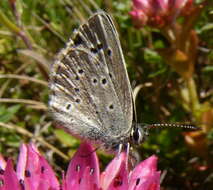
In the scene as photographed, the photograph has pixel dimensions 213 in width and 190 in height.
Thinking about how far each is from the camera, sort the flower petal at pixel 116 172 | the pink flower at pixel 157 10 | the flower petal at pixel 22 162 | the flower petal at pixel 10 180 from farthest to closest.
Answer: the pink flower at pixel 157 10 < the flower petal at pixel 22 162 < the flower petal at pixel 116 172 < the flower petal at pixel 10 180

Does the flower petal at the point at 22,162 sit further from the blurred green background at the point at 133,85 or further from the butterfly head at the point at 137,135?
the blurred green background at the point at 133,85

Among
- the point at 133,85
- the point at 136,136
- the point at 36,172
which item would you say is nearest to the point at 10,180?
the point at 36,172

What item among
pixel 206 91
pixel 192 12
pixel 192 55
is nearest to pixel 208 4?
pixel 192 12

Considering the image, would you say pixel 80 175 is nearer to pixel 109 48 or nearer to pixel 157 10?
pixel 109 48

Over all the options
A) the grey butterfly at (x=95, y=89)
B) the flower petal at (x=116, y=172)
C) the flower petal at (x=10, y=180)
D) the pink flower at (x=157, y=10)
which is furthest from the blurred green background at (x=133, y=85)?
the flower petal at (x=10, y=180)

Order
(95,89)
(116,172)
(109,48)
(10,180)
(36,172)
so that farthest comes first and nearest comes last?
(95,89), (109,48), (116,172), (36,172), (10,180)

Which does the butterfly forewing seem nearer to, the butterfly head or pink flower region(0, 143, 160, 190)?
the butterfly head
